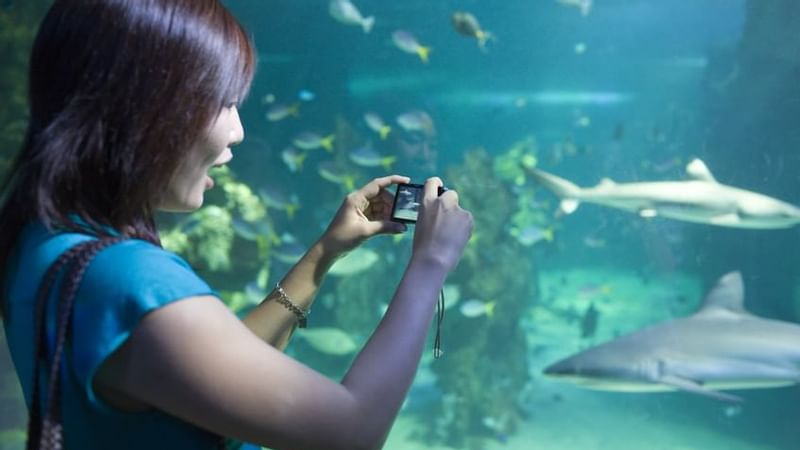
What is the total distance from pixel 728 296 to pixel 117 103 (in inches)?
189

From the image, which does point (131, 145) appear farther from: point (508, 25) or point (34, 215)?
point (508, 25)

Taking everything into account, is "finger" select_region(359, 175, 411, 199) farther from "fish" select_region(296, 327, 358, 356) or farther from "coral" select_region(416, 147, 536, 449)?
"fish" select_region(296, 327, 358, 356)

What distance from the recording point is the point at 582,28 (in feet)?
70.5

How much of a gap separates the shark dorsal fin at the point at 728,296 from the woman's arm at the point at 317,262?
400 cm

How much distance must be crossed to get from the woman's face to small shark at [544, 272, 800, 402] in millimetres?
3908

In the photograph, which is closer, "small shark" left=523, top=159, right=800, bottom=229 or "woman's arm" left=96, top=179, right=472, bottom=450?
"woman's arm" left=96, top=179, right=472, bottom=450

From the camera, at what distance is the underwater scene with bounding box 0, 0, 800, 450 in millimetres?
4621

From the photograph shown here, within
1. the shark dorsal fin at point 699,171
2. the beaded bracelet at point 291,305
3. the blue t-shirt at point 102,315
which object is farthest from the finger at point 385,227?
the shark dorsal fin at point 699,171

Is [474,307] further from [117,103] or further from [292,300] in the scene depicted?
[117,103]

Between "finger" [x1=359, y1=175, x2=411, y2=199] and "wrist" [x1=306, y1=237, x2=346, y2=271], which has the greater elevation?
"finger" [x1=359, y1=175, x2=411, y2=199]

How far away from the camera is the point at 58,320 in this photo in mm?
805

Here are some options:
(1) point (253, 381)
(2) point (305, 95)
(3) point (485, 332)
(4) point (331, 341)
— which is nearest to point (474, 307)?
(3) point (485, 332)

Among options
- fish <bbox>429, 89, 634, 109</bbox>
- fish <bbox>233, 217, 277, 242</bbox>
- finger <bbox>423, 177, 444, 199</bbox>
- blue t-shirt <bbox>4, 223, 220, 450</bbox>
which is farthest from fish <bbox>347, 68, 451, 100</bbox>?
blue t-shirt <bbox>4, 223, 220, 450</bbox>

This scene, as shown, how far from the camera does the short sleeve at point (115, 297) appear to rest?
30.0 inches
